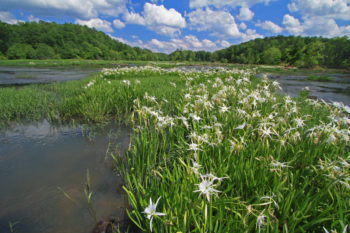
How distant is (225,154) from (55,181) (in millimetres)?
2829

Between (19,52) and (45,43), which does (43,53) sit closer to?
(19,52)

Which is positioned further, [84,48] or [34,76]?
[84,48]

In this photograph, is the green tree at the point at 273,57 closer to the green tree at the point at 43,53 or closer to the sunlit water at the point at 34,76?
the sunlit water at the point at 34,76

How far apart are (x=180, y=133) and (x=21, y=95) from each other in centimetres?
824

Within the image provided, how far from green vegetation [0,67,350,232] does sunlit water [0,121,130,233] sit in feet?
0.87

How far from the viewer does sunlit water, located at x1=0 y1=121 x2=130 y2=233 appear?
86.4 inches

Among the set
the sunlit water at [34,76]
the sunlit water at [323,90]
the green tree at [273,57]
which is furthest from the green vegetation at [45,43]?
the sunlit water at [323,90]

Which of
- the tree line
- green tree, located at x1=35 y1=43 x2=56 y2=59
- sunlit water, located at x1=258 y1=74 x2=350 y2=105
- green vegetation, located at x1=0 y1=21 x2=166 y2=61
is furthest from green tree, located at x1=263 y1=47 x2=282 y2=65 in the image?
green tree, located at x1=35 y1=43 x2=56 y2=59

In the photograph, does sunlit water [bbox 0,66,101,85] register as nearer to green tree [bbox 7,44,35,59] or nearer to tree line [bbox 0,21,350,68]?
green tree [bbox 7,44,35,59]

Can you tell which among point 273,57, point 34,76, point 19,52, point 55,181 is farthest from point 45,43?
point 273,57

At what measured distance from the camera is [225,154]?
2.26 m

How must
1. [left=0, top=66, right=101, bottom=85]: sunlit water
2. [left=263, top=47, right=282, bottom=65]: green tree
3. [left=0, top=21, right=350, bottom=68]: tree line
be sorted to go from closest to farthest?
[left=0, top=66, right=101, bottom=85]: sunlit water < [left=0, top=21, right=350, bottom=68]: tree line < [left=263, top=47, right=282, bottom=65]: green tree

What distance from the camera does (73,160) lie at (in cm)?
344

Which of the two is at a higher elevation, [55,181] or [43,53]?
[43,53]
